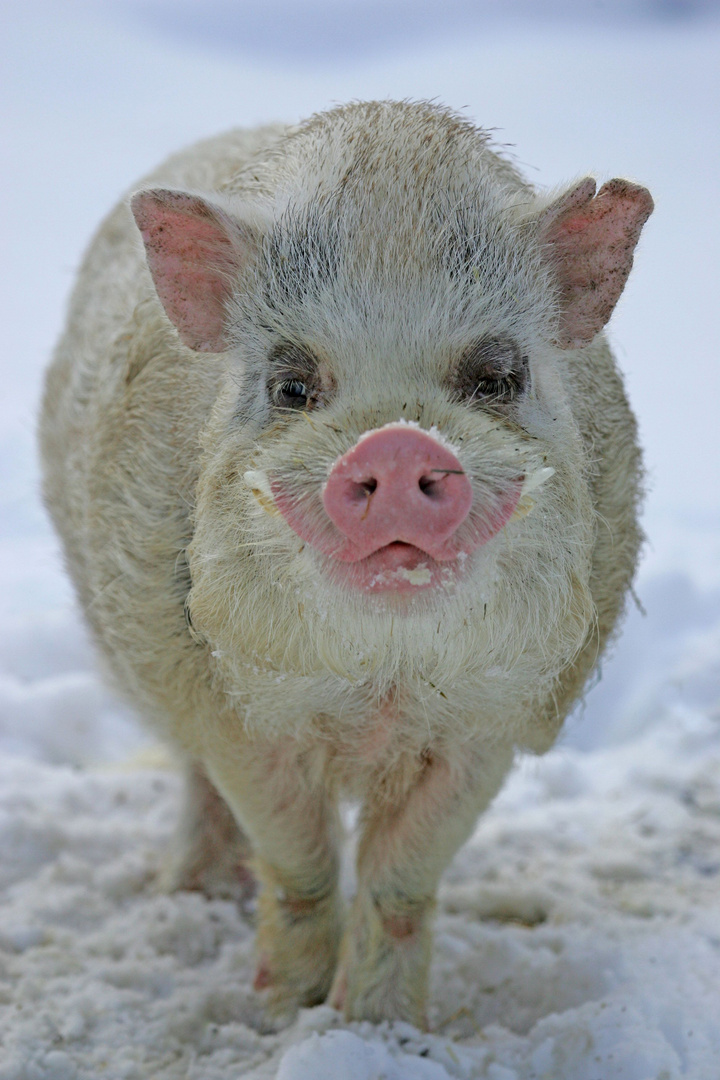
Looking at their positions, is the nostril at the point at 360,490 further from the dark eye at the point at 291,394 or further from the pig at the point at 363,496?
the dark eye at the point at 291,394

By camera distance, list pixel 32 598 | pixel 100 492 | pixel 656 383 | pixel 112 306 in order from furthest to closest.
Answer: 1. pixel 656 383
2. pixel 32 598
3. pixel 112 306
4. pixel 100 492

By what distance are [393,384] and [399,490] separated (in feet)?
1.13

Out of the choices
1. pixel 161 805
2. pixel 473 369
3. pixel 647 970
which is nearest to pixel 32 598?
pixel 161 805

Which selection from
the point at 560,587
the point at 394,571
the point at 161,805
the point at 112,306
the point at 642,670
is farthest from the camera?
the point at 642,670

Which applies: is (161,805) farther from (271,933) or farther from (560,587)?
(560,587)

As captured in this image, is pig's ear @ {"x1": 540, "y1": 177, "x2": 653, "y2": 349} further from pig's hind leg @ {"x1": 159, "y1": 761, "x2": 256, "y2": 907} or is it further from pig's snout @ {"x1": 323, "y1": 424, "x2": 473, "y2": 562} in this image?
pig's hind leg @ {"x1": 159, "y1": 761, "x2": 256, "y2": 907}

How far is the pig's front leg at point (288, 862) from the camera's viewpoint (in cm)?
269

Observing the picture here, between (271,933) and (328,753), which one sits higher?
(328,753)

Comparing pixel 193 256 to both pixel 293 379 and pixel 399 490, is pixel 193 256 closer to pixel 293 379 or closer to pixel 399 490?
pixel 293 379

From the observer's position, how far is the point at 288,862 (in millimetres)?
2834

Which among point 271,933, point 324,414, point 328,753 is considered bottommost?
point 271,933

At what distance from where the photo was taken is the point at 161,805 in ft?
13.5

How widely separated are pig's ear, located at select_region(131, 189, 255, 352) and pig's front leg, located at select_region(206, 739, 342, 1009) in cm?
95

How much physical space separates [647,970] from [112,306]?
7.62 feet
